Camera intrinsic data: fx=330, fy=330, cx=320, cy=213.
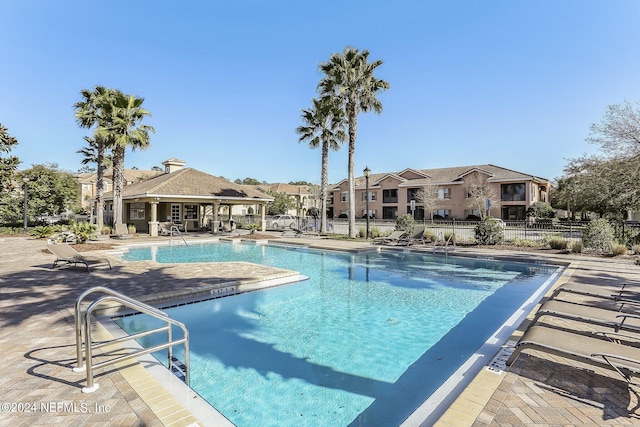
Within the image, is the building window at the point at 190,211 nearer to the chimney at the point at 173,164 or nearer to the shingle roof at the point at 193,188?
the shingle roof at the point at 193,188

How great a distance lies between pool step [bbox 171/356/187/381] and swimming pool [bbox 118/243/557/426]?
20 cm

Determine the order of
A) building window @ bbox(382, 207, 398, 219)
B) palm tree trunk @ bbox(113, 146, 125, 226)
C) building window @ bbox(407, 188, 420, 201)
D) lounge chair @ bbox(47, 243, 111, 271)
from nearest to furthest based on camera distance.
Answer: lounge chair @ bbox(47, 243, 111, 271)
palm tree trunk @ bbox(113, 146, 125, 226)
building window @ bbox(407, 188, 420, 201)
building window @ bbox(382, 207, 398, 219)

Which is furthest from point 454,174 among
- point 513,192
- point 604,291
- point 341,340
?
point 341,340

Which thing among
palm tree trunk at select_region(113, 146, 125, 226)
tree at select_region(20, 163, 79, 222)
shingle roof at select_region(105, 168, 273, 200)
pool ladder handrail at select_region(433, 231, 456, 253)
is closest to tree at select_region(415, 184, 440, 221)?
shingle roof at select_region(105, 168, 273, 200)

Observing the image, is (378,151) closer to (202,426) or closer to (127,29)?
(127,29)

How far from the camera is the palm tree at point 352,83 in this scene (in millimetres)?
21031

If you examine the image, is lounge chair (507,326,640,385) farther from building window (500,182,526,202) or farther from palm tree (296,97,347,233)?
building window (500,182,526,202)

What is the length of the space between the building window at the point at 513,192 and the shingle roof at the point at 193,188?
30.0 metres

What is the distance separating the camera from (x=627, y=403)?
3.28 metres

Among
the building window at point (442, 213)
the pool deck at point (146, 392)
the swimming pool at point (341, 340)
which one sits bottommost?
the swimming pool at point (341, 340)

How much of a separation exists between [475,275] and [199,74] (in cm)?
1904

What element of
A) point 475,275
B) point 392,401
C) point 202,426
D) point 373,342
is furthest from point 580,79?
point 202,426

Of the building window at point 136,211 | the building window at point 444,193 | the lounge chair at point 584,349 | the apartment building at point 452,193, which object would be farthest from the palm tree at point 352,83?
the building window at point 444,193

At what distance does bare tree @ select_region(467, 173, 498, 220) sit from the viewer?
39.9m
